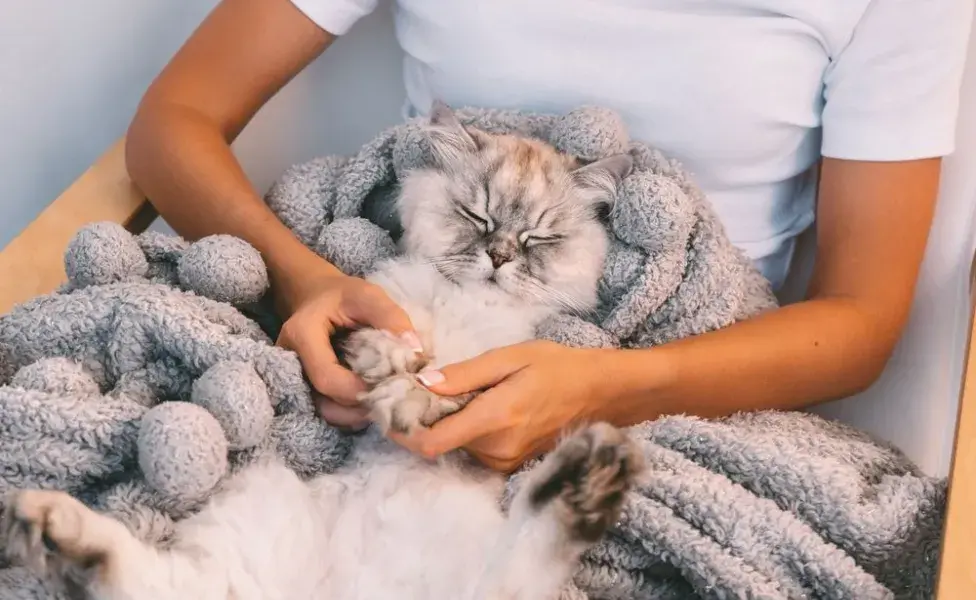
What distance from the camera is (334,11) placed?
1289 mm

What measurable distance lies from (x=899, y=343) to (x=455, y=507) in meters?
0.75

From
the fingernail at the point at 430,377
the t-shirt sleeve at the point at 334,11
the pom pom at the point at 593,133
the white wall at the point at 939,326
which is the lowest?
the white wall at the point at 939,326

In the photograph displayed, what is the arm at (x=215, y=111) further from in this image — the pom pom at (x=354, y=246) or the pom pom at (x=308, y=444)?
the pom pom at (x=308, y=444)

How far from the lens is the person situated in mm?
1044

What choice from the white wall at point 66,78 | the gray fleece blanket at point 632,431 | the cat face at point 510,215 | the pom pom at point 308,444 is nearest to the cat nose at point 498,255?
the cat face at point 510,215

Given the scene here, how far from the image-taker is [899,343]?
129 centimetres

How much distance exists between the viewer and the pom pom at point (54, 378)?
2.97ft

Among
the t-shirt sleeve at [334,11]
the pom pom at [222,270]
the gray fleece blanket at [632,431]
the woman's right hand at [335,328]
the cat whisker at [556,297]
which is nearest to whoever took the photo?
the gray fleece blanket at [632,431]

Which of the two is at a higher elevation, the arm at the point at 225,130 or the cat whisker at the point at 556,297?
the arm at the point at 225,130

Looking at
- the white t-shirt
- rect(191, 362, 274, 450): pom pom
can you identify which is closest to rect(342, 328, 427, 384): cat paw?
rect(191, 362, 274, 450): pom pom

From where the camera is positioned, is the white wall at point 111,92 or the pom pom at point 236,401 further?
the white wall at point 111,92

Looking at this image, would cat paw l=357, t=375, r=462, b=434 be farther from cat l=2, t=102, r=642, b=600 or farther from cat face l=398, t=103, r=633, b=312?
cat face l=398, t=103, r=633, b=312

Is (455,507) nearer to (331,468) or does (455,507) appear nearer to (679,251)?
(331,468)

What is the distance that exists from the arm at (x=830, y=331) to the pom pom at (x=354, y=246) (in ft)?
1.21
